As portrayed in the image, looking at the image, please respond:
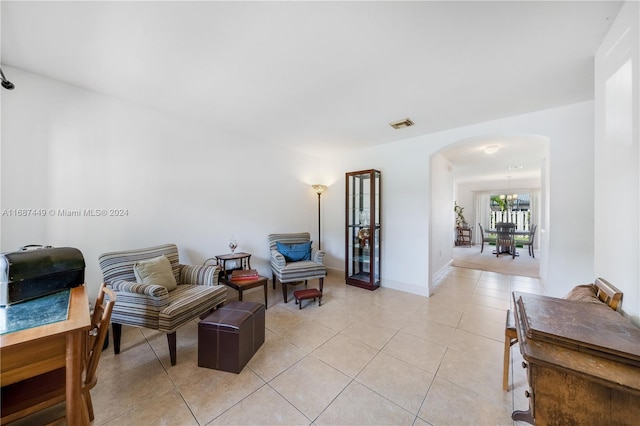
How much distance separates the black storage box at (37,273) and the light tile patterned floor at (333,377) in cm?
80

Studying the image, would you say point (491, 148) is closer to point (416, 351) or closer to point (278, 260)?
point (416, 351)

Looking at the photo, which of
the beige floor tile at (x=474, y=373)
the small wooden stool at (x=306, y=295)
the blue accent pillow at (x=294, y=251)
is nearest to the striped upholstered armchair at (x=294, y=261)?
the blue accent pillow at (x=294, y=251)

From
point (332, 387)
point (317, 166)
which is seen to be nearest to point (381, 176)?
point (317, 166)

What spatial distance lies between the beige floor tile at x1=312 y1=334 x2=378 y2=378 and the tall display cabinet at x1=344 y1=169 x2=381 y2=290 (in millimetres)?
1580

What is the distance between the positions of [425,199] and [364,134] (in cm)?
138

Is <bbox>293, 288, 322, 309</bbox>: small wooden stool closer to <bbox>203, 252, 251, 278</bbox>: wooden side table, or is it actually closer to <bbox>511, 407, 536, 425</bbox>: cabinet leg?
<bbox>203, 252, 251, 278</bbox>: wooden side table

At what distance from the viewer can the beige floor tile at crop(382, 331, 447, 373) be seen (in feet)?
6.07

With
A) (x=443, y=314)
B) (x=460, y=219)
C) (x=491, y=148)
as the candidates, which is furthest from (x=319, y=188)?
(x=460, y=219)

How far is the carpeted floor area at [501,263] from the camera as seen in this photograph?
4.65 m

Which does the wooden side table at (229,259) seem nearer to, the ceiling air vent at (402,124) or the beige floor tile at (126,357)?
the beige floor tile at (126,357)

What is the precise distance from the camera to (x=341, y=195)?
4461 millimetres

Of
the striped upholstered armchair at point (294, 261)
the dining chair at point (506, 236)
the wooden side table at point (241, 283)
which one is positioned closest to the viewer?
the wooden side table at point (241, 283)

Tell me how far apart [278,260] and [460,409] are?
2.47 meters

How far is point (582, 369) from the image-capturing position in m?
0.77
